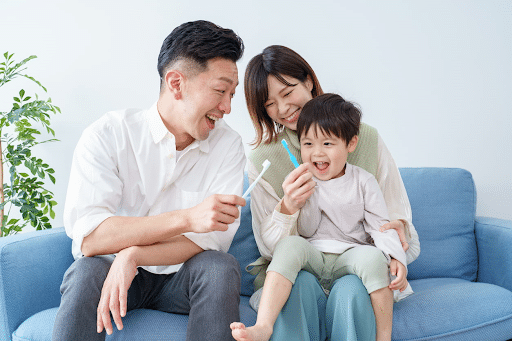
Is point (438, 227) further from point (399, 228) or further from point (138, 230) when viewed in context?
point (138, 230)

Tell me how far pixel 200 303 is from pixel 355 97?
1414 millimetres

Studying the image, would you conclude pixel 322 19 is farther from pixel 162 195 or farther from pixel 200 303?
pixel 200 303

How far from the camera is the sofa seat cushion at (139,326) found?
119 cm

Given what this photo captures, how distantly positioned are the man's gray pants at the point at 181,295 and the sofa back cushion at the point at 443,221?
97cm

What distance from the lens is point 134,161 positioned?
4.63 feet

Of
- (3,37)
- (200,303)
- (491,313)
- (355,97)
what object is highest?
Answer: (3,37)

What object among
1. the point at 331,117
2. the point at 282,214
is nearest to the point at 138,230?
the point at 282,214

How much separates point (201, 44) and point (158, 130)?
0.30 metres

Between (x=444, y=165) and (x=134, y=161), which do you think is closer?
(x=134, y=161)

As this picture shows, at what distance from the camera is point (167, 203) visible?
1.42m

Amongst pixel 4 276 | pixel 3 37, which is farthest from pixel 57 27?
pixel 4 276

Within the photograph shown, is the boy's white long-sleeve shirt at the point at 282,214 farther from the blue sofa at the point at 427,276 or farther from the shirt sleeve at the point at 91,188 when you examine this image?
the shirt sleeve at the point at 91,188

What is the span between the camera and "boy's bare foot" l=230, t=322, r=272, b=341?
3.46ft

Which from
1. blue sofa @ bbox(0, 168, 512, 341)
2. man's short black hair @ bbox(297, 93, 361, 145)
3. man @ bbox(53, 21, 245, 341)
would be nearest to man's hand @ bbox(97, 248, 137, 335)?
man @ bbox(53, 21, 245, 341)
